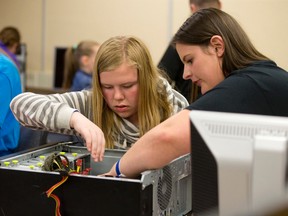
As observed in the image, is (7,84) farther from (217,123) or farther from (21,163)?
(217,123)

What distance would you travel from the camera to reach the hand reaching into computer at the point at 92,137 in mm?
1287

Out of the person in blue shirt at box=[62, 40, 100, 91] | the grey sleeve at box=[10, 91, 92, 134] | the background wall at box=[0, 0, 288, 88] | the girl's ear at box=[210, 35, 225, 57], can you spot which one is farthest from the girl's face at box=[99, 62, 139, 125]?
the background wall at box=[0, 0, 288, 88]

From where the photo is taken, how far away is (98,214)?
3.52ft

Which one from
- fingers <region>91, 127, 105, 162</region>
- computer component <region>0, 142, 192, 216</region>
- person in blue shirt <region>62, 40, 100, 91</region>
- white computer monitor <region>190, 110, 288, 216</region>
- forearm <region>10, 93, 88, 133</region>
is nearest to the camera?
white computer monitor <region>190, 110, 288, 216</region>

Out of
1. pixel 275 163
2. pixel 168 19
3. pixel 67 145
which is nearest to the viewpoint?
pixel 275 163

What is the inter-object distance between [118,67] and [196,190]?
79cm

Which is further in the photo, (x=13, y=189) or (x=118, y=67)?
(x=118, y=67)

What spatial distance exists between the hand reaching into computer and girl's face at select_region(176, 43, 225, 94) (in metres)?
0.32

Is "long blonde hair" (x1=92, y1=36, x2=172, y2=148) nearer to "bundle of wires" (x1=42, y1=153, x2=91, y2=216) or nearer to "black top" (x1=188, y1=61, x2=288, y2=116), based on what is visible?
"bundle of wires" (x1=42, y1=153, x2=91, y2=216)

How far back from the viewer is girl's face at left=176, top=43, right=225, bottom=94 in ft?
4.37

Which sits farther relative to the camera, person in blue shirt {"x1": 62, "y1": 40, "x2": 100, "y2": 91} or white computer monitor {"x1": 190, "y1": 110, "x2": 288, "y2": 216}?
person in blue shirt {"x1": 62, "y1": 40, "x2": 100, "y2": 91}

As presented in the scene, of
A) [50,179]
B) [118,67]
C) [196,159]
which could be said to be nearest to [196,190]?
[196,159]

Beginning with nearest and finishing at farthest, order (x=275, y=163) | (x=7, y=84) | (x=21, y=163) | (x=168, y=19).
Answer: (x=275, y=163)
(x=21, y=163)
(x=7, y=84)
(x=168, y=19)

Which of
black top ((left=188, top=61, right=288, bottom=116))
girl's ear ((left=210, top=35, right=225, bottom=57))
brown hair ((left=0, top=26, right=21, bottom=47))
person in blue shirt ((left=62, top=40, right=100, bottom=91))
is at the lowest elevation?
person in blue shirt ((left=62, top=40, right=100, bottom=91))
